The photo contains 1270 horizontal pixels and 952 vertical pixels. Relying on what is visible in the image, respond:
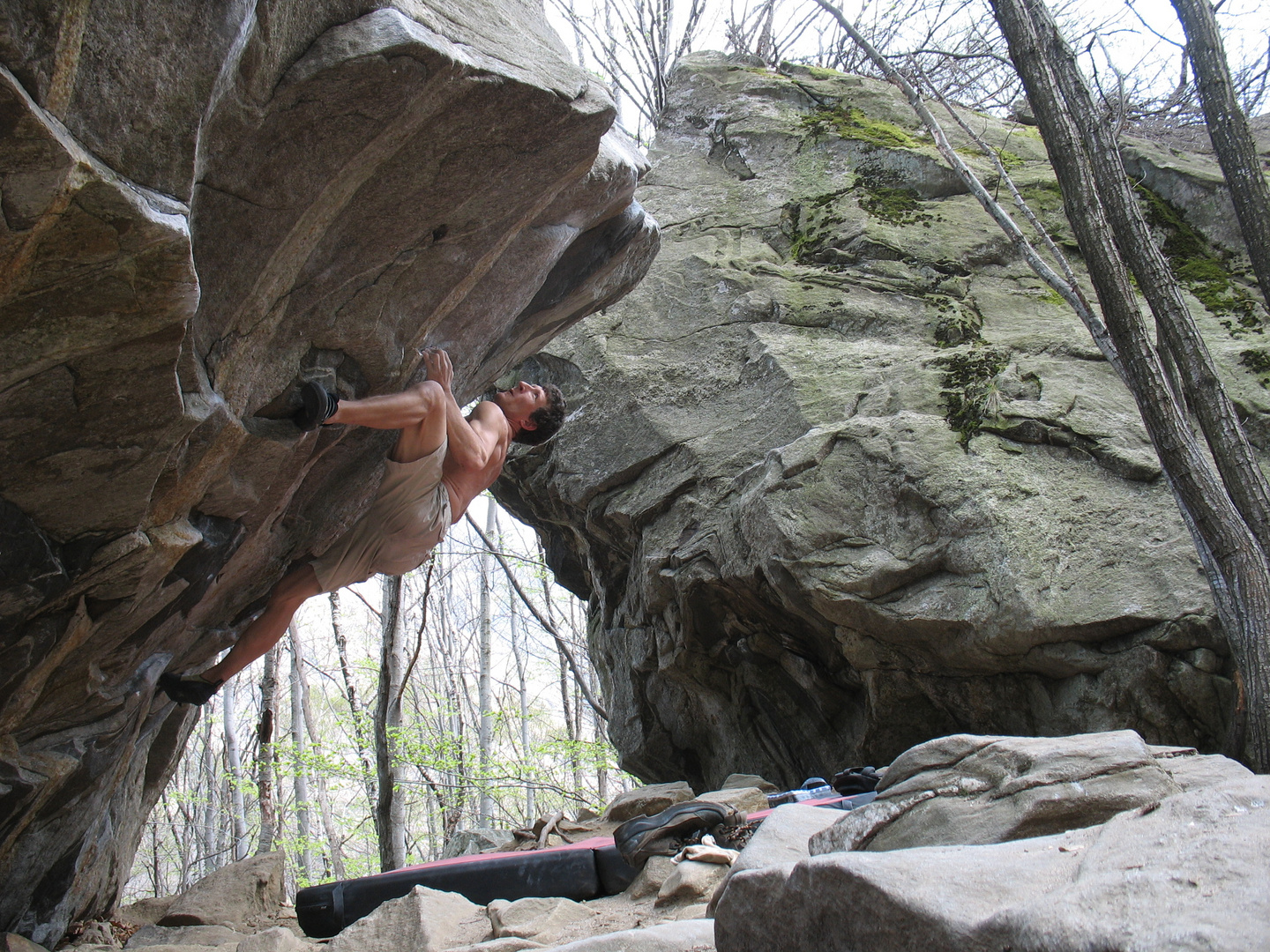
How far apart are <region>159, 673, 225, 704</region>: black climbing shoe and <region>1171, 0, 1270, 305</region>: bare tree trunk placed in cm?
738

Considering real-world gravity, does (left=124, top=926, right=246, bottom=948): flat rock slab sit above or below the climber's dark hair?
below

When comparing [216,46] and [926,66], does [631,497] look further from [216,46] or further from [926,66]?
[926,66]

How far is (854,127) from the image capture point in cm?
1059

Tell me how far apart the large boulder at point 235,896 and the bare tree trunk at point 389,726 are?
1533mm

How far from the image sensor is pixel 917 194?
9.82 meters

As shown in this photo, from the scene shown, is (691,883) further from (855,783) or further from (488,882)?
(855,783)

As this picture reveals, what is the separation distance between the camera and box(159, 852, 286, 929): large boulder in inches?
218

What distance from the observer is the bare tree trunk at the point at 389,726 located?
7.89 m

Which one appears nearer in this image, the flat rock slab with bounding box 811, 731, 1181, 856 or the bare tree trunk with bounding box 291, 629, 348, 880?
the flat rock slab with bounding box 811, 731, 1181, 856

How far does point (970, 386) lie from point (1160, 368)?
2.00 m

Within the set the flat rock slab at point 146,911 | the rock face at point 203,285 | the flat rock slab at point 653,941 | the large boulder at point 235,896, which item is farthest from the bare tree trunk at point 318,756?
the flat rock slab at point 653,941

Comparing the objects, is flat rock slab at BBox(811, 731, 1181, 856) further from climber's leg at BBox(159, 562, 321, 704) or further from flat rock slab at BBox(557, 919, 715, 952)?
climber's leg at BBox(159, 562, 321, 704)

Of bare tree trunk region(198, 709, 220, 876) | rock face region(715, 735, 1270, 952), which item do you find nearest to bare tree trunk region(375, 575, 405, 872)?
rock face region(715, 735, 1270, 952)

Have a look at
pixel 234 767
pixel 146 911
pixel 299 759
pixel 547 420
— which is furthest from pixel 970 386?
pixel 234 767
